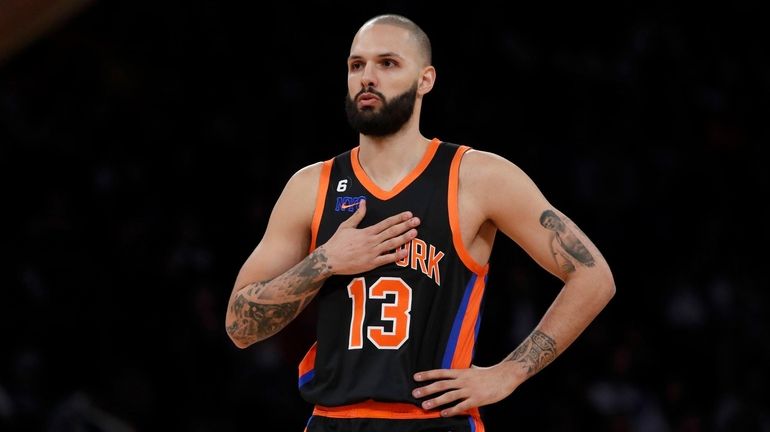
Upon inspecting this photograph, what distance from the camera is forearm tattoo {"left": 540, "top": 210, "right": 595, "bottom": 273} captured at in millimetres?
3453

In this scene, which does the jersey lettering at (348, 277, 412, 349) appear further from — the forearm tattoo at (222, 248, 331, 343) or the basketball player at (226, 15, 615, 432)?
the forearm tattoo at (222, 248, 331, 343)

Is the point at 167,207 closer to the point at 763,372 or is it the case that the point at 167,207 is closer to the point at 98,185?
the point at 98,185

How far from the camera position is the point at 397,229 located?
11.2 ft

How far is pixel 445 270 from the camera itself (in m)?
3.46

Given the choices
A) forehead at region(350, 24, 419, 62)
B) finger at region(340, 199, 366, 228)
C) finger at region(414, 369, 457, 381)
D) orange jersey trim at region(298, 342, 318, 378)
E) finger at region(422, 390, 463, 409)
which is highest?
Answer: forehead at region(350, 24, 419, 62)

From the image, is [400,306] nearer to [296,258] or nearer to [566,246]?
[296,258]

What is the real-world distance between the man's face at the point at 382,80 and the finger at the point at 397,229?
358mm

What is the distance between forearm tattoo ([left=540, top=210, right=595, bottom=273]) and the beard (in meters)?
0.60

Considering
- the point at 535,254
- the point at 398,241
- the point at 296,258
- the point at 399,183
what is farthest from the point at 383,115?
the point at 535,254

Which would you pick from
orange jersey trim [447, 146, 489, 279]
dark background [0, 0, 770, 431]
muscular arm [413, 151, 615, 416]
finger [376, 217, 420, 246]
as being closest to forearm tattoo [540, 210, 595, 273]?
muscular arm [413, 151, 615, 416]

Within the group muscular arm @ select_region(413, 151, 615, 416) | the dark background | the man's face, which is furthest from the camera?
the dark background

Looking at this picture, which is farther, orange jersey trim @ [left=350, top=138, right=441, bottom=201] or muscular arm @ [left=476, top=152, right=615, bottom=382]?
orange jersey trim @ [left=350, top=138, right=441, bottom=201]

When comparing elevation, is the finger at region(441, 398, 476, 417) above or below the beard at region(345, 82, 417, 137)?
below

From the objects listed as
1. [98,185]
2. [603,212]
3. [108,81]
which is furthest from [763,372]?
[108,81]
